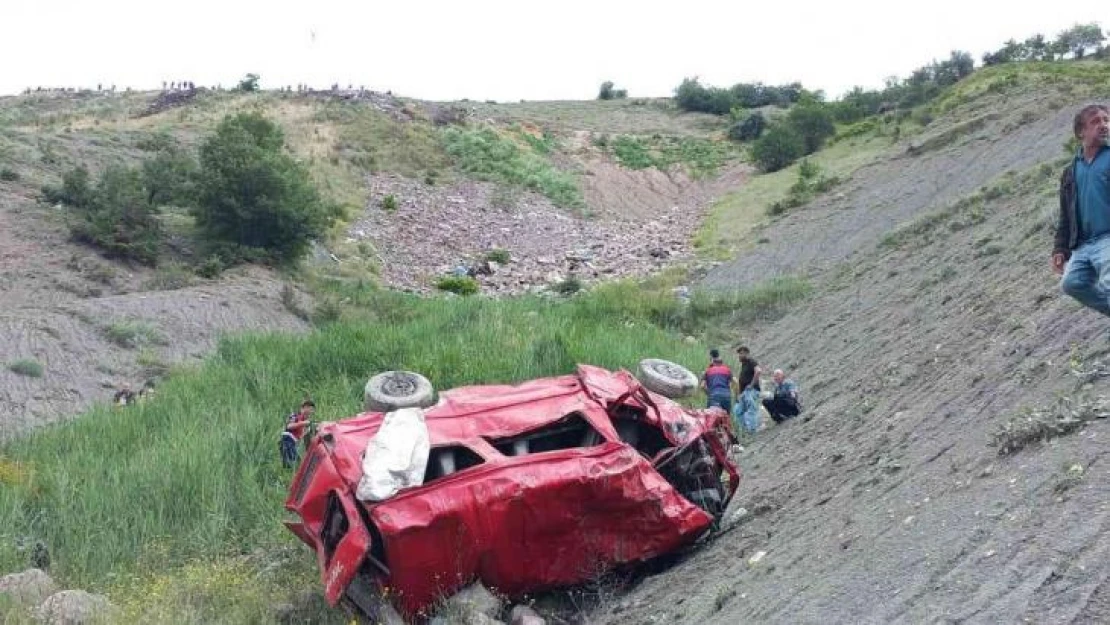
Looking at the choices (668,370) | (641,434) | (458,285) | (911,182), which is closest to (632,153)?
(911,182)

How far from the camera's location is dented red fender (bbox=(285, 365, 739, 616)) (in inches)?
273

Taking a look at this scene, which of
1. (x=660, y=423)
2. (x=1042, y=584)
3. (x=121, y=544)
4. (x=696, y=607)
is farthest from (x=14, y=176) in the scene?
(x=1042, y=584)

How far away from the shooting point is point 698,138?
6369cm

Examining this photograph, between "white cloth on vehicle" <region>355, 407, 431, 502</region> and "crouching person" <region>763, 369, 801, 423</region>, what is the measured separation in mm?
6298

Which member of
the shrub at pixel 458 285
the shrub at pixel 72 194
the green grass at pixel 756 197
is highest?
the shrub at pixel 72 194

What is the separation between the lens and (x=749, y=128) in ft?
208

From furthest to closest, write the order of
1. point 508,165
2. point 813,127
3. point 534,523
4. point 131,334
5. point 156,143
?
1. point 813,127
2. point 508,165
3. point 156,143
4. point 131,334
5. point 534,523

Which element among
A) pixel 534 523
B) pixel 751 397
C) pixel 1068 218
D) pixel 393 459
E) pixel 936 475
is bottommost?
pixel 751 397

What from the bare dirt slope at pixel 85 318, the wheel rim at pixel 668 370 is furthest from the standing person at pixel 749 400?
the bare dirt slope at pixel 85 318

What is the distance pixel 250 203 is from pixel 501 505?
58.9 ft

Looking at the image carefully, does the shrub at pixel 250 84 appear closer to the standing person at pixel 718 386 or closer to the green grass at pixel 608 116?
the green grass at pixel 608 116

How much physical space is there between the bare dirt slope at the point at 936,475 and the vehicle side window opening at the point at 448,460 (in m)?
1.52

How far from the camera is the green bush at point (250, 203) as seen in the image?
23172 mm

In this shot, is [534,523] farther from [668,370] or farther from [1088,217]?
[1088,217]
